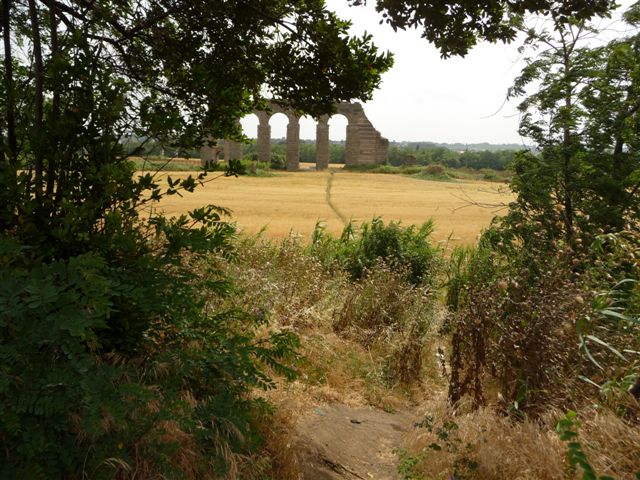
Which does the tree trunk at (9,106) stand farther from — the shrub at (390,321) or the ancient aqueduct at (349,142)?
the ancient aqueduct at (349,142)

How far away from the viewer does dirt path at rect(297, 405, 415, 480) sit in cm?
285

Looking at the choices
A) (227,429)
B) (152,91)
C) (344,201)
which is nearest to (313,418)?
(227,429)

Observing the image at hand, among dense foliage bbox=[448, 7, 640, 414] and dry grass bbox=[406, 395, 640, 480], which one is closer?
dry grass bbox=[406, 395, 640, 480]

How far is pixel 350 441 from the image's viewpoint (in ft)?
10.6

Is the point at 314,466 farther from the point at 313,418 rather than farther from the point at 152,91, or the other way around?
the point at 152,91

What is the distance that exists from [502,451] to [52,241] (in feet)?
7.59

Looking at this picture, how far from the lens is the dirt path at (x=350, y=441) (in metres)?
2.85

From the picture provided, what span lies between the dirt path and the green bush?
2901 mm

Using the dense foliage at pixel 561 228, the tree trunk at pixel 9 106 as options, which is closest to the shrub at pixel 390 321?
the dense foliage at pixel 561 228

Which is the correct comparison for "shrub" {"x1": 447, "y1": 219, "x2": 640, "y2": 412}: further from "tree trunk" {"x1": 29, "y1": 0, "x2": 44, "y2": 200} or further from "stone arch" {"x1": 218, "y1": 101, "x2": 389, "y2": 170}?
"stone arch" {"x1": 218, "y1": 101, "x2": 389, "y2": 170}

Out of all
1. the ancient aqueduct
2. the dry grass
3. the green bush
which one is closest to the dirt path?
the dry grass

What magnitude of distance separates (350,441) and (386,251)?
150 inches

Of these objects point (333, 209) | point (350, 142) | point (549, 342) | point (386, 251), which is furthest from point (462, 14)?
point (350, 142)

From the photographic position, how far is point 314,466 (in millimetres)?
2760
